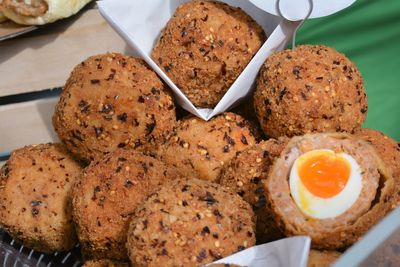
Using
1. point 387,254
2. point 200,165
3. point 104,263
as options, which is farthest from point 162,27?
point 387,254

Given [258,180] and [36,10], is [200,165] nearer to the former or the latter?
[258,180]

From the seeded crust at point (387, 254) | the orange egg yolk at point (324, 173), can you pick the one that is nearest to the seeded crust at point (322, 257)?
the orange egg yolk at point (324, 173)

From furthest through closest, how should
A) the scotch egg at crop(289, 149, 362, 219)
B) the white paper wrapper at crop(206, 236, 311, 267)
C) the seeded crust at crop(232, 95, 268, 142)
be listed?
the seeded crust at crop(232, 95, 268, 142) < the scotch egg at crop(289, 149, 362, 219) < the white paper wrapper at crop(206, 236, 311, 267)

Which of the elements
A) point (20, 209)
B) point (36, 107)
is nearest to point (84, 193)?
→ point (20, 209)

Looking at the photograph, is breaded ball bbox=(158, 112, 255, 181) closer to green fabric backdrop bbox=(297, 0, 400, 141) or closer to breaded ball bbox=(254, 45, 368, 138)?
breaded ball bbox=(254, 45, 368, 138)

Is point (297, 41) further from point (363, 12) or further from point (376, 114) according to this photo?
point (376, 114)

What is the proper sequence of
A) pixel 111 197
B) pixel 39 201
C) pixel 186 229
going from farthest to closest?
pixel 39 201 < pixel 111 197 < pixel 186 229

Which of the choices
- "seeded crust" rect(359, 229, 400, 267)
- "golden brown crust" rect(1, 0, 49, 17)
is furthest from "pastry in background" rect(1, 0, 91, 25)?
"seeded crust" rect(359, 229, 400, 267)

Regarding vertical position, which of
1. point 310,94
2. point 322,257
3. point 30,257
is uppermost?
point 310,94
